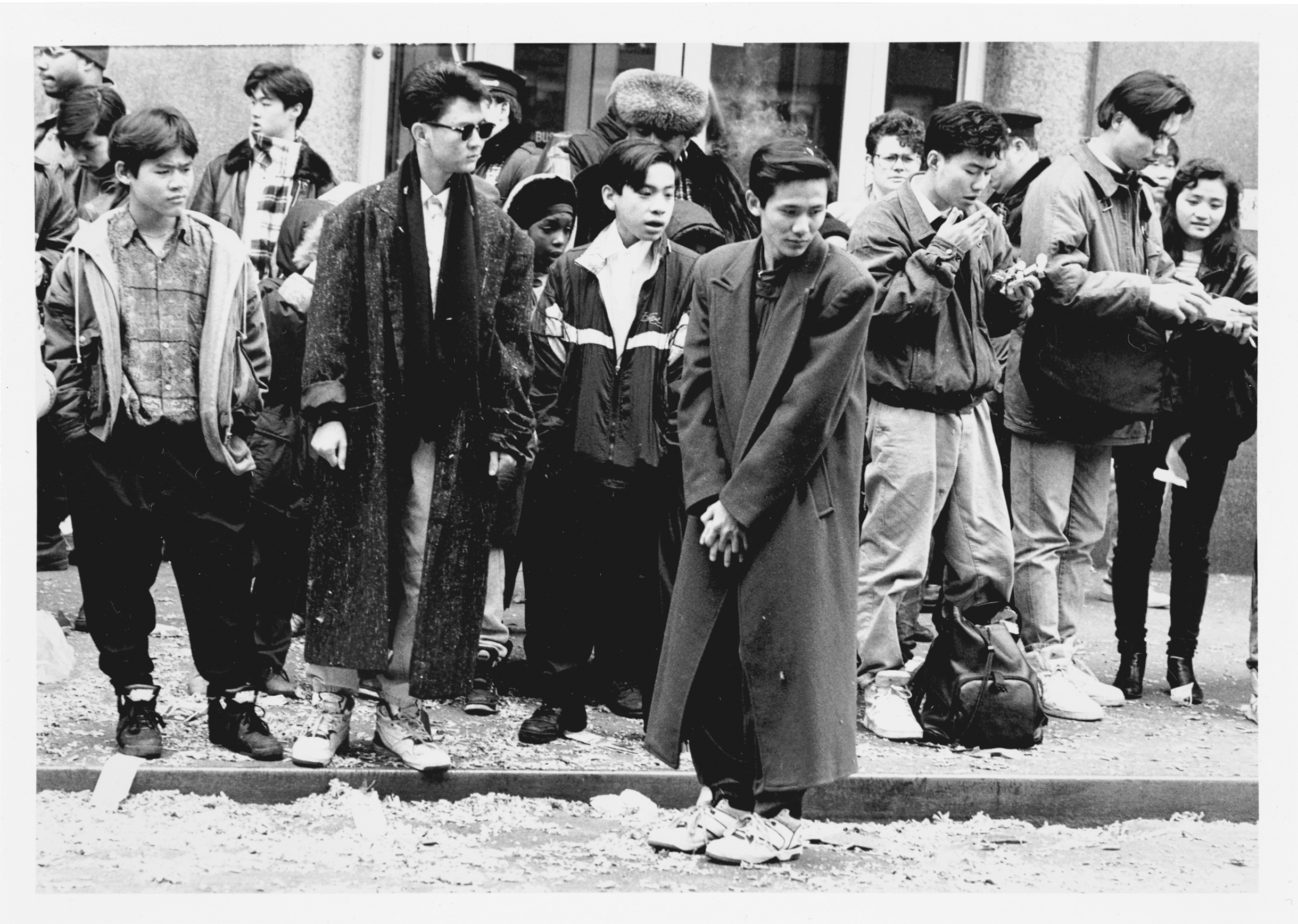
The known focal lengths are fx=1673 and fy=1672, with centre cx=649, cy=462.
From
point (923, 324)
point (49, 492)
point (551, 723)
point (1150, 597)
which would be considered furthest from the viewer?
point (1150, 597)

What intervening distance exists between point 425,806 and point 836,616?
1.56 m

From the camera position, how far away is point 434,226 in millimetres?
5648

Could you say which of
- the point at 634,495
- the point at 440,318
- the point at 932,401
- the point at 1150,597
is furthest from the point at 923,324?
the point at 1150,597

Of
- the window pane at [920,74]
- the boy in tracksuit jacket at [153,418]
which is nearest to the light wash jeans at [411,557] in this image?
the boy in tracksuit jacket at [153,418]

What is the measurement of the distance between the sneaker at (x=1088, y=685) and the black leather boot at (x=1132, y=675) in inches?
2.6

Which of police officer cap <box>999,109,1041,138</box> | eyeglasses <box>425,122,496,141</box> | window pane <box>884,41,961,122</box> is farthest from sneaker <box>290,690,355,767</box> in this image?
window pane <box>884,41,961,122</box>

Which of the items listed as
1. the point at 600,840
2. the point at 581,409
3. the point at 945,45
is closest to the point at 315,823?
the point at 600,840

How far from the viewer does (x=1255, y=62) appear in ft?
33.6

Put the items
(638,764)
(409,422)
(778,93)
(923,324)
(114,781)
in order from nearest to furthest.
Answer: (114,781) < (409,422) < (638,764) < (923,324) < (778,93)

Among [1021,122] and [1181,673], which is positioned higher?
[1021,122]

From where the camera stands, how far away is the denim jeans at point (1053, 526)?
6883 millimetres

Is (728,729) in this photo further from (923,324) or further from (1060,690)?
(1060,690)

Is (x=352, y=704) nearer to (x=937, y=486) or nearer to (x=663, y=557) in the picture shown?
(x=663, y=557)

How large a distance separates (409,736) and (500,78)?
4.22 metres
